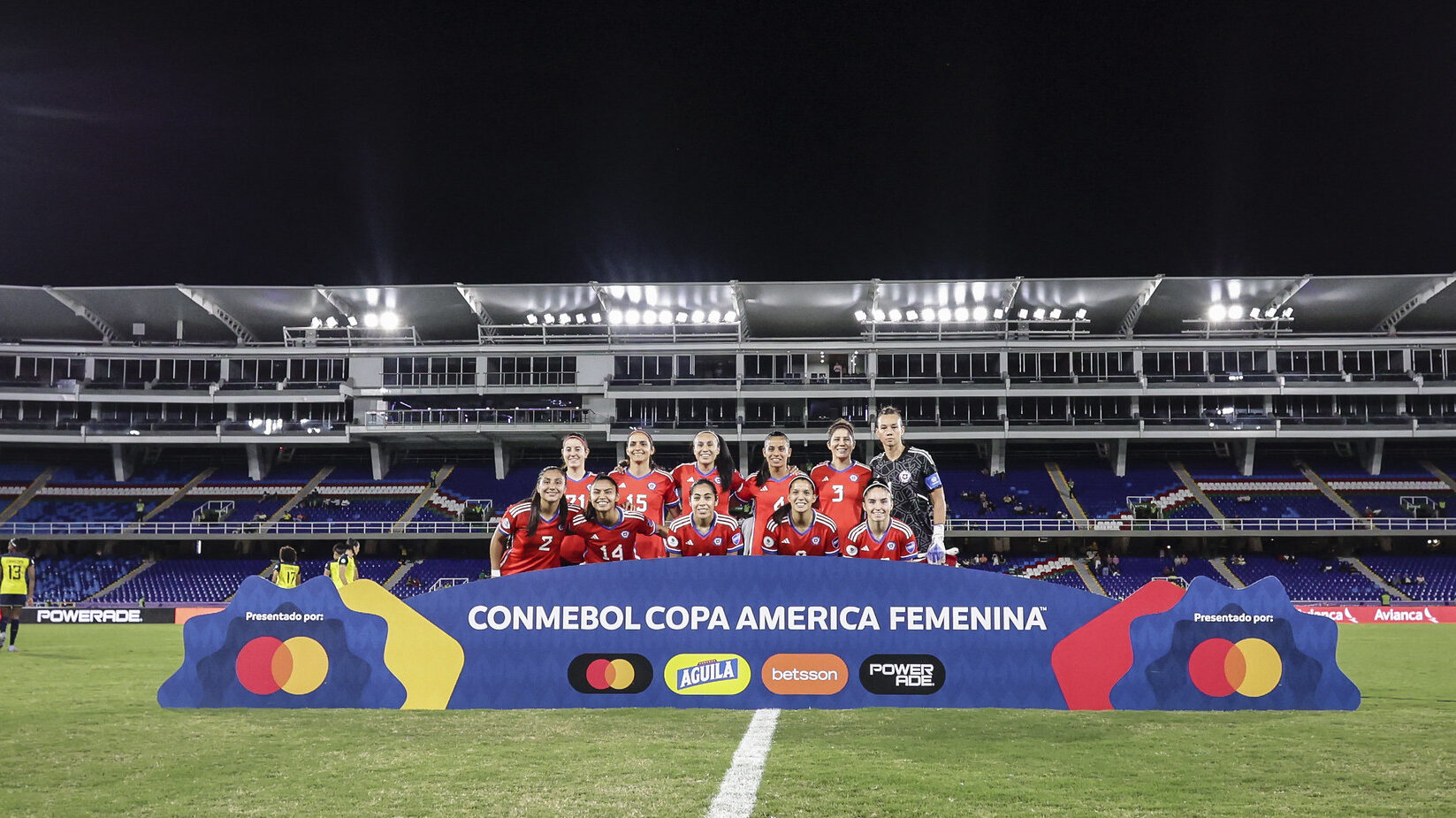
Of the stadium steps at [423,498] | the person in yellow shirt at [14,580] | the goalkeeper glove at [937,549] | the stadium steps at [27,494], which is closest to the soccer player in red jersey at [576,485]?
the goalkeeper glove at [937,549]

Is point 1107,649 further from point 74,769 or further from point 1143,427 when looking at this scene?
point 1143,427

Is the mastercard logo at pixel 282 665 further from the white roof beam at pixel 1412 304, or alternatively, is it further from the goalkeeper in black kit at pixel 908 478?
the white roof beam at pixel 1412 304

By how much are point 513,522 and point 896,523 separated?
3769mm

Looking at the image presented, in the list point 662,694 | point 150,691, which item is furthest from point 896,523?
point 150,691

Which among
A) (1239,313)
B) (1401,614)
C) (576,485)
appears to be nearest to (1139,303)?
(1239,313)

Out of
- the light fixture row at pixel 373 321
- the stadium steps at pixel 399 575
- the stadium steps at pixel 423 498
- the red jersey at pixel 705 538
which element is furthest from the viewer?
the light fixture row at pixel 373 321

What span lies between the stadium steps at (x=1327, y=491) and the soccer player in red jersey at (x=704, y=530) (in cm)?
3899

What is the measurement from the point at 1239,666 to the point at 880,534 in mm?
3291

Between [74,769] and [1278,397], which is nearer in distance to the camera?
[74,769]

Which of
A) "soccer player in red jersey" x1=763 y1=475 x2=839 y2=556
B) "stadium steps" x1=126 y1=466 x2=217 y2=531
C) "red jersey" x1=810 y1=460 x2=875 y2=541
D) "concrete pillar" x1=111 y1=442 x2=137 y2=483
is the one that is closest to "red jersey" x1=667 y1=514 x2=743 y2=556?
"soccer player in red jersey" x1=763 y1=475 x2=839 y2=556

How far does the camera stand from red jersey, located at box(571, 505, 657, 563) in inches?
374

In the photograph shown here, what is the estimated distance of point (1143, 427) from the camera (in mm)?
42531

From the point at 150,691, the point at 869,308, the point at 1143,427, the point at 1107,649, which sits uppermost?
the point at 869,308

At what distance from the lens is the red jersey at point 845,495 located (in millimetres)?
9789
